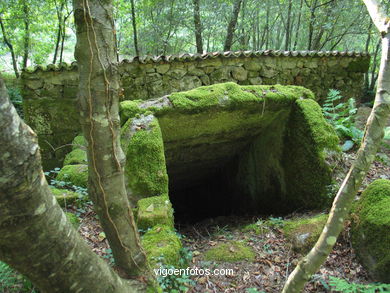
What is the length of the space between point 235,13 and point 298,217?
760cm

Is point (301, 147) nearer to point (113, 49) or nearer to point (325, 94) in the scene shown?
point (113, 49)

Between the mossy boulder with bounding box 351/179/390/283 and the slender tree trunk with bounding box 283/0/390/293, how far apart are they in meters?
1.17

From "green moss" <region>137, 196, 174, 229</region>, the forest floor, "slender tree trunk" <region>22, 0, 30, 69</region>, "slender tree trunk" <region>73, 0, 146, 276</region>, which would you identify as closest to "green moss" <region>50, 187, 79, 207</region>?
the forest floor

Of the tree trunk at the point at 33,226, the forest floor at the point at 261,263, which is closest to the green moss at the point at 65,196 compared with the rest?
the forest floor at the point at 261,263

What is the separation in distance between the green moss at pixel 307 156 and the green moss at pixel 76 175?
2.77 m

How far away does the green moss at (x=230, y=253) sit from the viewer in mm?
2838

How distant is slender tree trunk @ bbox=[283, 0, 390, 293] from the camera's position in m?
1.49

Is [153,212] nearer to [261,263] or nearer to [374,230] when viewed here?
[261,263]

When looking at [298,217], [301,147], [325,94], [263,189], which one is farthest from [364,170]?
[325,94]

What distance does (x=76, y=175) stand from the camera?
351 centimetres

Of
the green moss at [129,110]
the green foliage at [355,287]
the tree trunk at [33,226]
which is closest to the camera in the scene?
the tree trunk at [33,226]

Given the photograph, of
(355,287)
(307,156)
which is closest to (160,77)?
(307,156)

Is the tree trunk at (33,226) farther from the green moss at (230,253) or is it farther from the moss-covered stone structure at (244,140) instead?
the moss-covered stone structure at (244,140)

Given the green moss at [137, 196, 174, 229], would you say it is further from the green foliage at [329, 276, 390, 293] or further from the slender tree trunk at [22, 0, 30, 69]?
the slender tree trunk at [22, 0, 30, 69]
